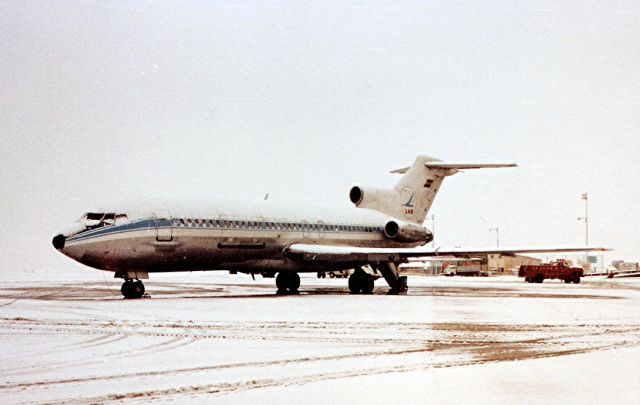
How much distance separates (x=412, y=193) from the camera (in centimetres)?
3609

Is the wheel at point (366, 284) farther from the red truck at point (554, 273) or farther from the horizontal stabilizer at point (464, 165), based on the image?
the red truck at point (554, 273)

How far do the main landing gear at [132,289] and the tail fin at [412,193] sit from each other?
→ 1308cm

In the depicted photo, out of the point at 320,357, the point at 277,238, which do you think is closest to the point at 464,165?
the point at 277,238

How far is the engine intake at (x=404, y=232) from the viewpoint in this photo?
33.9 meters

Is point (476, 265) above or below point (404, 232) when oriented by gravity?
below

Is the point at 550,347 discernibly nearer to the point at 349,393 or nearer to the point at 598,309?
the point at 349,393

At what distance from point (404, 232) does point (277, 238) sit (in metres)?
7.20

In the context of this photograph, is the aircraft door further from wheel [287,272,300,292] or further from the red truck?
the red truck

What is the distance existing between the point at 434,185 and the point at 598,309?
56.6 ft

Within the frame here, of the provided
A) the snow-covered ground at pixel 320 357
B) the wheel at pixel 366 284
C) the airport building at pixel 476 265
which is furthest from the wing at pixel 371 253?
the airport building at pixel 476 265

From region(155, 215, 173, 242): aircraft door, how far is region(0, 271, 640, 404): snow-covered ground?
7.55 m

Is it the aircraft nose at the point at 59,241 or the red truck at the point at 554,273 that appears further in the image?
the red truck at the point at 554,273

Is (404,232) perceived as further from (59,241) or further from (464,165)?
(59,241)

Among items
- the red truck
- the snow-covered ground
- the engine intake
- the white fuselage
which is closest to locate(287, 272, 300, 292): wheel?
the white fuselage
